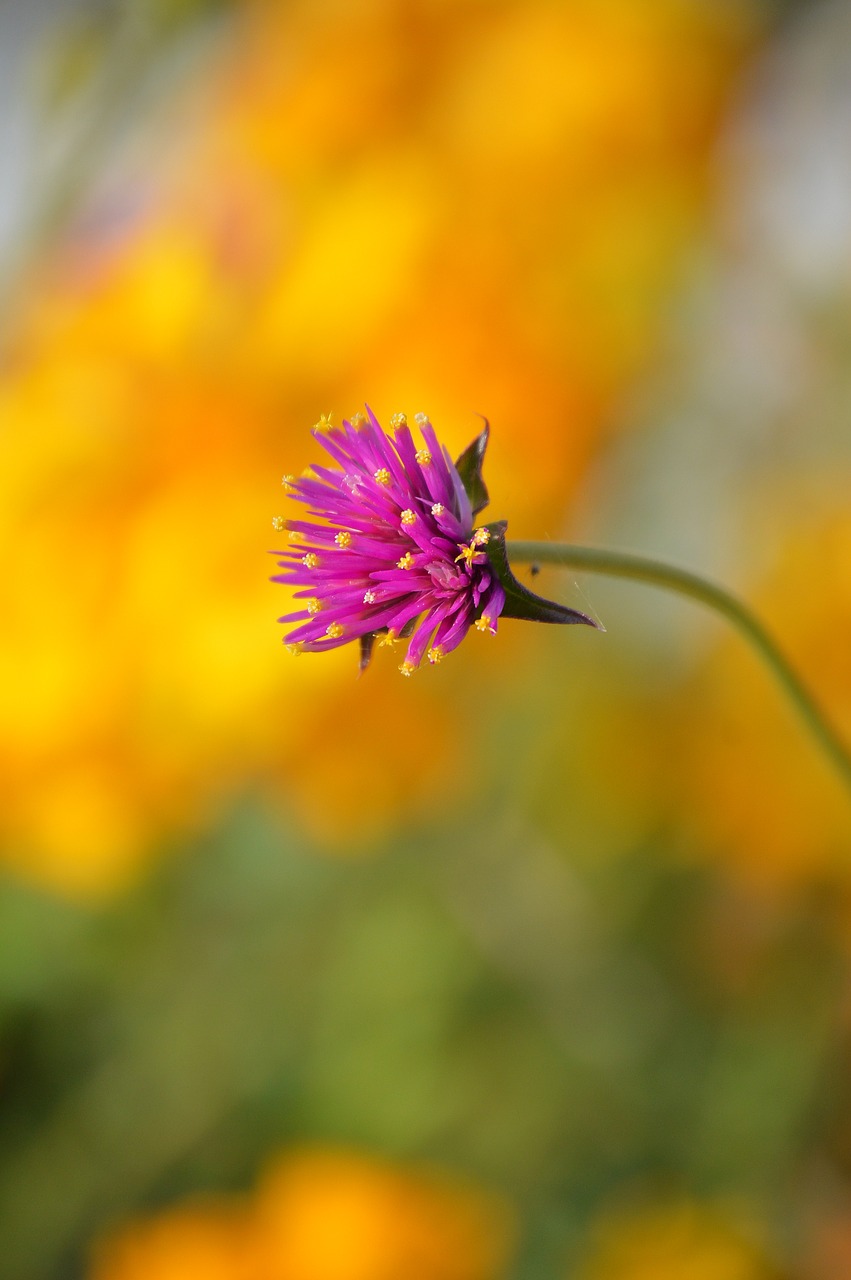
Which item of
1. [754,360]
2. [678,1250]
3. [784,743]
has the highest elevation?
[754,360]

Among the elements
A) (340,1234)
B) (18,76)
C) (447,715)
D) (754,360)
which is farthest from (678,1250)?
(18,76)

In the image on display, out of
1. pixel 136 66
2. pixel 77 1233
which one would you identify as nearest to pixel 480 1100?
pixel 77 1233

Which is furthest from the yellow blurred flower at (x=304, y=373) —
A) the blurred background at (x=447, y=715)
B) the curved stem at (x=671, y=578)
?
the curved stem at (x=671, y=578)

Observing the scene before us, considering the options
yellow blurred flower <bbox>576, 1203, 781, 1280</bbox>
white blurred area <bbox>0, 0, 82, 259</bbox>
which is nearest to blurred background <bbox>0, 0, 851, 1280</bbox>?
yellow blurred flower <bbox>576, 1203, 781, 1280</bbox>

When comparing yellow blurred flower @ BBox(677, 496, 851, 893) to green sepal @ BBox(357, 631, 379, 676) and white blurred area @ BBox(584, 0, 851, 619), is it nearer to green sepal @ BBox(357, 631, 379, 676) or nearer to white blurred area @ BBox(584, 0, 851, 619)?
white blurred area @ BBox(584, 0, 851, 619)

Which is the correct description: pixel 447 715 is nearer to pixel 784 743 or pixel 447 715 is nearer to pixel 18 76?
pixel 784 743

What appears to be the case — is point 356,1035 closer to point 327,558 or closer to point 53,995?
point 53,995
